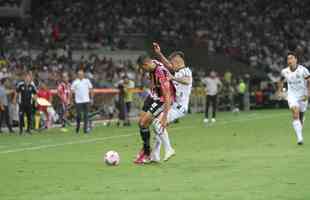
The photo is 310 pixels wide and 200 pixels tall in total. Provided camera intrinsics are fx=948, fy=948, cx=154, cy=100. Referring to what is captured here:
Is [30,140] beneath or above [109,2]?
beneath

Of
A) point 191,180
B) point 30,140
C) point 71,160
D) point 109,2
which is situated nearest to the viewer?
point 191,180

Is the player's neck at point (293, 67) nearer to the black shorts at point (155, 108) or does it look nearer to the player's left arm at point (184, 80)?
the player's left arm at point (184, 80)

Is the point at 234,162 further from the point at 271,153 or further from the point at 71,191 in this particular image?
the point at 71,191

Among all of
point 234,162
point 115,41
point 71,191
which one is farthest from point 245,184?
point 115,41

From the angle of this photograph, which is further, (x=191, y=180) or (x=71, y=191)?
(x=191, y=180)

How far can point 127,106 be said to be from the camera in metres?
35.6

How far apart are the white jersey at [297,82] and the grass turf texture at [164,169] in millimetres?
1180

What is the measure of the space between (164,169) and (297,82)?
21.4ft

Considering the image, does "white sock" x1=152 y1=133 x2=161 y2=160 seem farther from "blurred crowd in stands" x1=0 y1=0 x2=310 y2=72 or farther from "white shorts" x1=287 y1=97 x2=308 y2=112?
"blurred crowd in stands" x1=0 y1=0 x2=310 y2=72

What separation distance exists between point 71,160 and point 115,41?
100ft

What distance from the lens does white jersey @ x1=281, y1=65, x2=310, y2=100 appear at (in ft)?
71.0

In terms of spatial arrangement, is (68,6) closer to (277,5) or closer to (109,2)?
(109,2)

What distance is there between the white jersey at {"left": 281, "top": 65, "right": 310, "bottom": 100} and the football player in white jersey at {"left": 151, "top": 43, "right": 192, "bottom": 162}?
4160mm

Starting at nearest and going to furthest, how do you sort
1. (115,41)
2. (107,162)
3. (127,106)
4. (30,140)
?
1. (107,162)
2. (30,140)
3. (127,106)
4. (115,41)
